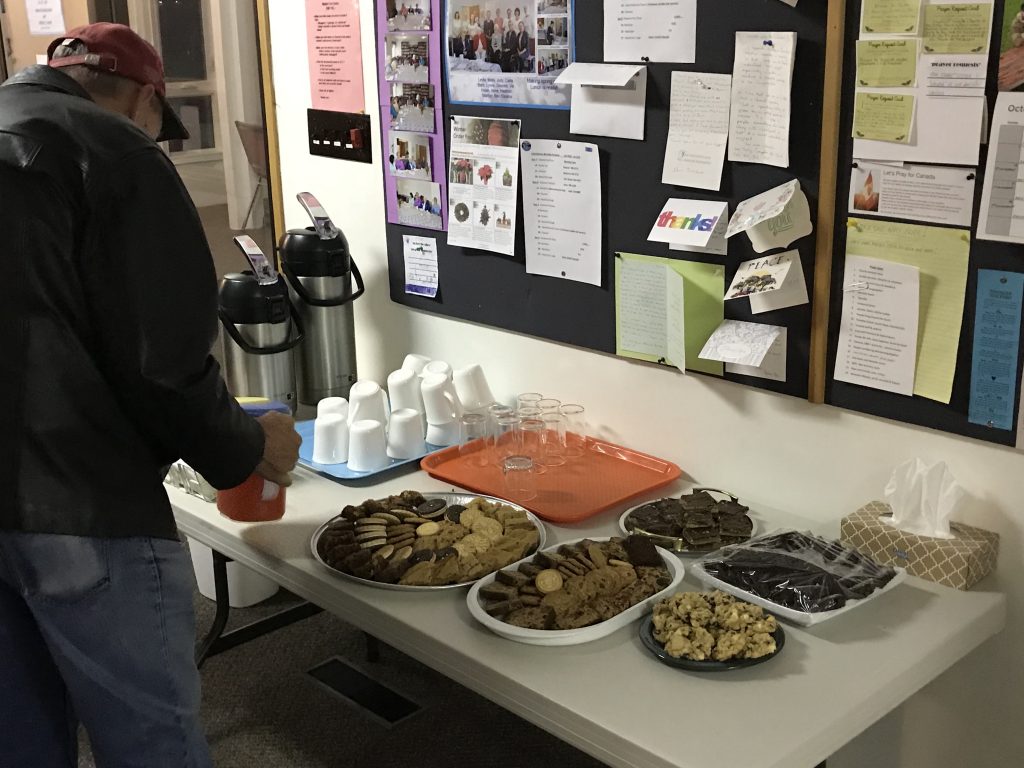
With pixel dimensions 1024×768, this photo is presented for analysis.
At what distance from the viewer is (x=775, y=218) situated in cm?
183

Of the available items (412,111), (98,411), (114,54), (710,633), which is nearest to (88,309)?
(98,411)

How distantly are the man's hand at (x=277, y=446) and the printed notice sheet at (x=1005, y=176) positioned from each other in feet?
3.63

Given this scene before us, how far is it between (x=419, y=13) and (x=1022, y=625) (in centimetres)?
167

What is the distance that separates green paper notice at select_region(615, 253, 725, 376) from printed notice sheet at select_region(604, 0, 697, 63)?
14.2 inches

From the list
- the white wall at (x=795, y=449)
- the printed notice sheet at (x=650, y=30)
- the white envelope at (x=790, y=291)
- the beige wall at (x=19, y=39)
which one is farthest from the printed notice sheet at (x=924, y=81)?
the beige wall at (x=19, y=39)

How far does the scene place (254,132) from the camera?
9.68ft

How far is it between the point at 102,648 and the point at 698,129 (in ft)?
A: 4.13

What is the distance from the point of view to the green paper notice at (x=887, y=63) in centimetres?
162

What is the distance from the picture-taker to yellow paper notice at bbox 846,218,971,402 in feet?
5.42

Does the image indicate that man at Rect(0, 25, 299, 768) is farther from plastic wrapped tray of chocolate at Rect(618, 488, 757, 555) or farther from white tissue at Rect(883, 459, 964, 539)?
white tissue at Rect(883, 459, 964, 539)

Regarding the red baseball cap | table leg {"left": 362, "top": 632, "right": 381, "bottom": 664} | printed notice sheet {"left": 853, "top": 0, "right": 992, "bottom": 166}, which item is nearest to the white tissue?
printed notice sheet {"left": 853, "top": 0, "right": 992, "bottom": 166}

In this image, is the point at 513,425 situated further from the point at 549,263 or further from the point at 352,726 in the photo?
the point at 352,726

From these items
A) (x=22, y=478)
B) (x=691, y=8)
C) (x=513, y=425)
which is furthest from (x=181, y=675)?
(x=691, y=8)

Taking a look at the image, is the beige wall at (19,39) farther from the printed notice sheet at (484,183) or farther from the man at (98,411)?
the man at (98,411)
